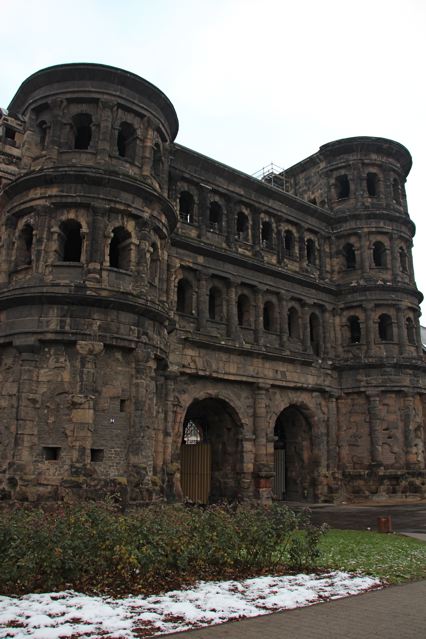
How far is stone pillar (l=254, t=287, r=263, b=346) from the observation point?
2484cm

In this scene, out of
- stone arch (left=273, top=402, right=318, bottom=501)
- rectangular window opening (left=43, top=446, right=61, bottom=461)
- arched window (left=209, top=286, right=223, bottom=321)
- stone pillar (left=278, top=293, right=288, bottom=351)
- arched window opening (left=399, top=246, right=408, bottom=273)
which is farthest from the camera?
arched window opening (left=399, top=246, right=408, bottom=273)

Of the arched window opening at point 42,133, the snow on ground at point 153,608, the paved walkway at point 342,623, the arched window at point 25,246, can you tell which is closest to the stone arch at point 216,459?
the arched window at point 25,246

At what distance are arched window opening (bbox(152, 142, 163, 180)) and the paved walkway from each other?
16.2m

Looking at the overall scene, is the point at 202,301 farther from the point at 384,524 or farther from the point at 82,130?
the point at 384,524

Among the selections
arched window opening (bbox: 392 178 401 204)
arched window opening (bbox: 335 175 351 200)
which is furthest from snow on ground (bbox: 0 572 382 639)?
arched window opening (bbox: 392 178 401 204)

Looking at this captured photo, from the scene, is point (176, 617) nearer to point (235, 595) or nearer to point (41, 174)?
point (235, 595)

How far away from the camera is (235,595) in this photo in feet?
26.6

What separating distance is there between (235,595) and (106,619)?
2018 mm

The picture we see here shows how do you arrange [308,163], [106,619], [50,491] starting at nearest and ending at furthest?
[106,619] → [50,491] → [308,163]

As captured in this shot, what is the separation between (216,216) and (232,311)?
169 inches

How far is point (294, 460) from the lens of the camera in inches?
1077

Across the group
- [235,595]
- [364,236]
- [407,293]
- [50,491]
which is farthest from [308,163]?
[235,595]

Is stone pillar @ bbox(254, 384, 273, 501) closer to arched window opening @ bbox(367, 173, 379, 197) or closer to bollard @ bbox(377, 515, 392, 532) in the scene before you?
bollard @ bbox(377, 515, 392, 532)

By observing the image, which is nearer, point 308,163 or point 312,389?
point 312,389
